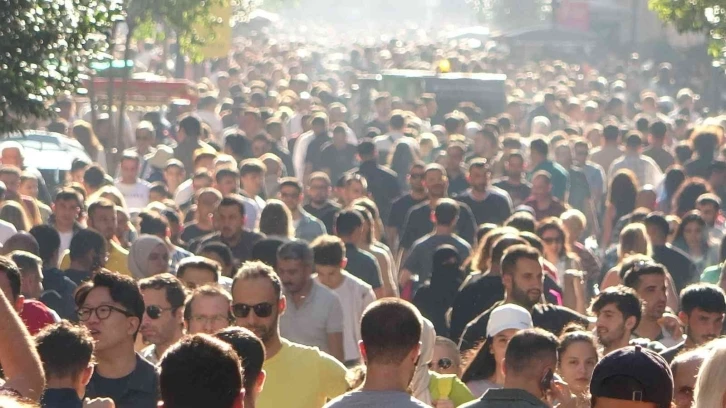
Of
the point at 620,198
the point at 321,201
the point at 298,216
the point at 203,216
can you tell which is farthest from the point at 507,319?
the point at 620,198

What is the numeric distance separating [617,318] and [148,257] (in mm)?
3341

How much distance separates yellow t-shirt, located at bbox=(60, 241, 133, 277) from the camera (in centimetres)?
1126

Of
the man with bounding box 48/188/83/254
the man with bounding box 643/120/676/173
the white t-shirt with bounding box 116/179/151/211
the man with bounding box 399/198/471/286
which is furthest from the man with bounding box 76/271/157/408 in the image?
the man with bounding box 643/120/676/173

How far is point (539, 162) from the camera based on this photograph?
17766 mm

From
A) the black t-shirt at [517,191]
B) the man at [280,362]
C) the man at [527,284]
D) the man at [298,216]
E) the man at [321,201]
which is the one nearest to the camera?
the man at [280,362]

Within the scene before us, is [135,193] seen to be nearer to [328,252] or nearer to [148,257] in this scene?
[148,257]

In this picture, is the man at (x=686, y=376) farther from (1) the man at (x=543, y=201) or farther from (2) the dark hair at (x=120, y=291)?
(1) the man at (x=543, y=201)

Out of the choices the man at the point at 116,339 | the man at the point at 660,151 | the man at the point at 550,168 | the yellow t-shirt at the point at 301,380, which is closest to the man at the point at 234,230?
the yellow t-shirt at the point at 301,380

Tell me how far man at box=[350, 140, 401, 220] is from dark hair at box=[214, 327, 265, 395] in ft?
35.3

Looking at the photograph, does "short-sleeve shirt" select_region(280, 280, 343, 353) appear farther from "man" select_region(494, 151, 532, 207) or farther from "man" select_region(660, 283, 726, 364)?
"man" select_region(494, 151, 532, 207)

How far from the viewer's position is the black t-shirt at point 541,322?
29.7ft

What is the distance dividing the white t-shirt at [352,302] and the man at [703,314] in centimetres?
212

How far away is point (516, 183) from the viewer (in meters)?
16.6

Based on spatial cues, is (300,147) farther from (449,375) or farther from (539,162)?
(449,375)
